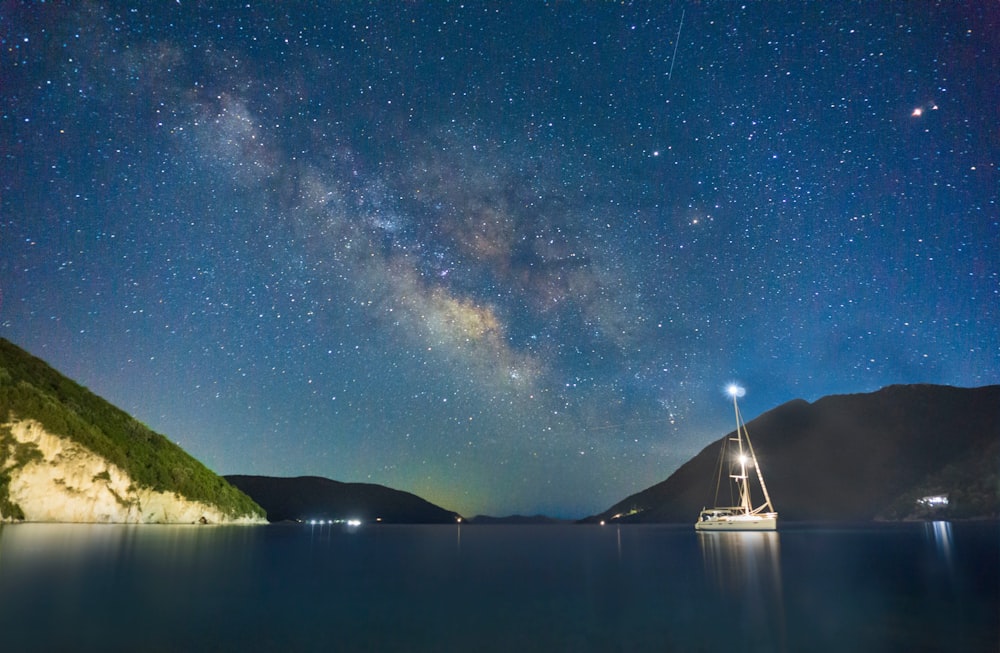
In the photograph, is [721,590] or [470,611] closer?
[470,611]

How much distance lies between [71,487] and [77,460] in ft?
16.3

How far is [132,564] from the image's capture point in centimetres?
3647

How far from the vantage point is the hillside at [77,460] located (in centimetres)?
9506

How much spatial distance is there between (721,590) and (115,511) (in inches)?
4921

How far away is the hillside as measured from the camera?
312ft

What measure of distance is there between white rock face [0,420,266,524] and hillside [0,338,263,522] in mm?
149

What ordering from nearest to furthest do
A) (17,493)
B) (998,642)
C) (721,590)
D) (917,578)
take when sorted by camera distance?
(998,642), (721,590), (917,578), (17,493)

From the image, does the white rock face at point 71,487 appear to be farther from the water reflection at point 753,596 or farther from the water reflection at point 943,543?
the water reflection at point 943,543

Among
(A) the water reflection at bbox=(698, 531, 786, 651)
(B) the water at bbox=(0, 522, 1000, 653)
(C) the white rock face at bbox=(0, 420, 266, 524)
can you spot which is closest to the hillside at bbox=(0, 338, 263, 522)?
(C) the white rock face at bbox=(0, 420, 266, 524)

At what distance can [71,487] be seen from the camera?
102 metres

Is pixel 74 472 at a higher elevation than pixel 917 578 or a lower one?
higher

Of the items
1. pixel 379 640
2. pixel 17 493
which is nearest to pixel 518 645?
pixel 379 640

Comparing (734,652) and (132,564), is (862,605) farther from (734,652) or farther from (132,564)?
(132,564)

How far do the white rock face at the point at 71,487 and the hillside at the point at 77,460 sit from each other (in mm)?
149
